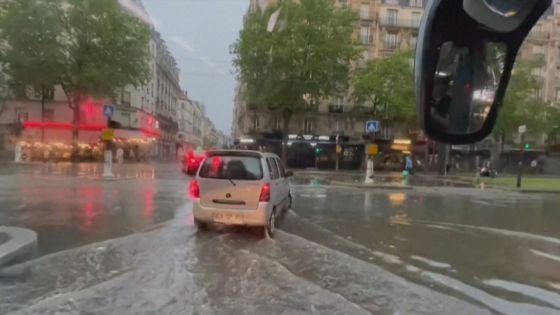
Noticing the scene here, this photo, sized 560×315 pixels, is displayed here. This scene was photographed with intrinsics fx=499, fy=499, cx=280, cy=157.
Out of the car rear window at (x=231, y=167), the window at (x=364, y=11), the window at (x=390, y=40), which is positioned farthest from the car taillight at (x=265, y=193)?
the window at (x=390, y=40)

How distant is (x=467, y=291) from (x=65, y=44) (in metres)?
44.2

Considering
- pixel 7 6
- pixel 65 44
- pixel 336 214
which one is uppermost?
pixel 7 6

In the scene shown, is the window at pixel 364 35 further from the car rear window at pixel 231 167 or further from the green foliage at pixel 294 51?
the car rear window at pixel 231 167

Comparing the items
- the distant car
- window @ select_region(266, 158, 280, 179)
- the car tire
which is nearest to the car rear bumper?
the distant car

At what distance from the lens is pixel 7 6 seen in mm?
43594

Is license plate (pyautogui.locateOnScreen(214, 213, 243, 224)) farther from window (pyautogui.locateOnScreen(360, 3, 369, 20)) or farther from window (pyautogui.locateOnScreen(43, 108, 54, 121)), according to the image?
window (pyautogui.locateOnScreen(360, 3, 369, 20))

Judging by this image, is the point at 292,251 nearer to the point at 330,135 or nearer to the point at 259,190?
the point at 259,190

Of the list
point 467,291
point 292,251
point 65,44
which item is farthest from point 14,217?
point 65,44

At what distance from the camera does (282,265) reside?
24.5 feet

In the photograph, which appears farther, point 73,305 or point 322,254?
point 322,254

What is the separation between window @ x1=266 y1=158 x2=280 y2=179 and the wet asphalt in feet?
4.01

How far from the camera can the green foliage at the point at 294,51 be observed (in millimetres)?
43344

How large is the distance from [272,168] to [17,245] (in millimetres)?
5228

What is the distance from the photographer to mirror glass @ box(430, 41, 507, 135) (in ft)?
7.39
